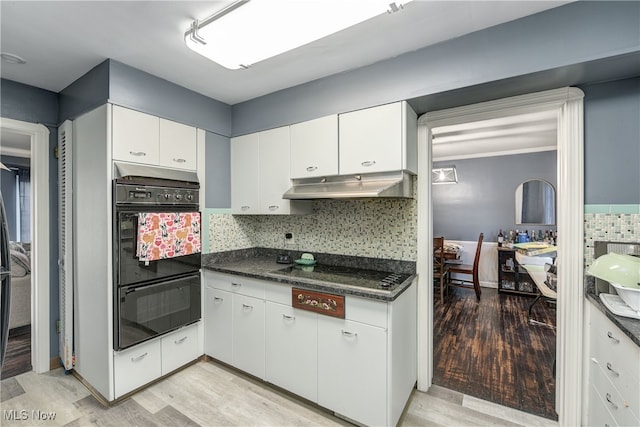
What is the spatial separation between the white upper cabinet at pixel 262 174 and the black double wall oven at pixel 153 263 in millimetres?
434

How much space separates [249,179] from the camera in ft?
8.93

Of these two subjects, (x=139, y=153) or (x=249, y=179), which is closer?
(x=139, y=153)

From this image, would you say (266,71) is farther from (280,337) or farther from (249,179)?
(280,337)

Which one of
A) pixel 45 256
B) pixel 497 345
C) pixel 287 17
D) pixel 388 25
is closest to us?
pixel 287 17

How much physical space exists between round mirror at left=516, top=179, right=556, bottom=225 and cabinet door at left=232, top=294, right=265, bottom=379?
4968 mm

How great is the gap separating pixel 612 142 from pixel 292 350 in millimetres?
2387

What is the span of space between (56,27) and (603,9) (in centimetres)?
291

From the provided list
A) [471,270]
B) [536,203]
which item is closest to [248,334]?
[471,270]

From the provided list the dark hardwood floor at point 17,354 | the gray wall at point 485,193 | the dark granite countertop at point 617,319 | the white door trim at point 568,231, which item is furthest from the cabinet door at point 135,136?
the gray wall at point 485,193

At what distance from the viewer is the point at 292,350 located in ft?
6.75

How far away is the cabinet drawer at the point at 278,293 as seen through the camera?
208cm

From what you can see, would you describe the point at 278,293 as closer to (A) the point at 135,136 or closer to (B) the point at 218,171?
(B) the point at 218,171

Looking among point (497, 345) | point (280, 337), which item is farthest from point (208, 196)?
point (497, 345)

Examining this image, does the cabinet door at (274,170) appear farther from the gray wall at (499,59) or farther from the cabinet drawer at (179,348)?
the cabinet drawer at (179,348)
